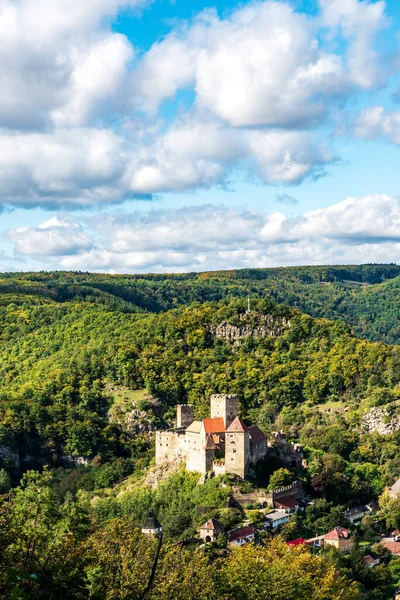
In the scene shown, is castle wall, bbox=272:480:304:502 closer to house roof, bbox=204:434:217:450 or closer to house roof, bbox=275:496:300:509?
house roof, bbox=275:496:300:509

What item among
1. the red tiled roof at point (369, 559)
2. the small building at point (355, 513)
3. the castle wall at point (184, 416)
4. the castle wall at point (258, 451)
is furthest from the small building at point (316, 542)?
the castle wall at point (184, 416)

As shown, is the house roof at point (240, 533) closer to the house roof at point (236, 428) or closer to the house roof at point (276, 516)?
the house roof at point (276, 516)

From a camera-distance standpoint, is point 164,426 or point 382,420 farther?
point 164,426

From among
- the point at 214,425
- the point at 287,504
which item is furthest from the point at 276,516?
the point at 214,425

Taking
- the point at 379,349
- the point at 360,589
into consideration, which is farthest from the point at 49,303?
the point at 360,589

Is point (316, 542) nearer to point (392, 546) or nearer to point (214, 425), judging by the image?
point (392, 546)

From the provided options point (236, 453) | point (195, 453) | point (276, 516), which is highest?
point (236, 453)

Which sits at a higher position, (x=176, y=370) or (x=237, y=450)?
(x=176, y=370)
